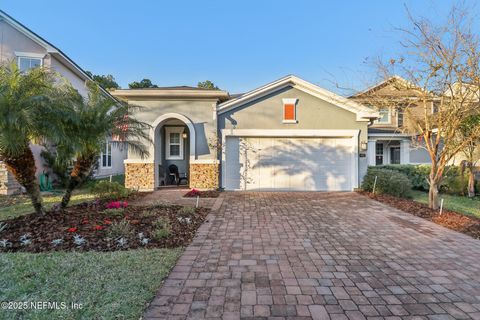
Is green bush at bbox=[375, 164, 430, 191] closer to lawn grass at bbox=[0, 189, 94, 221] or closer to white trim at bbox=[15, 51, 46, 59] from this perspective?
lawn grass at bbox=[0, 189, 94, 221]

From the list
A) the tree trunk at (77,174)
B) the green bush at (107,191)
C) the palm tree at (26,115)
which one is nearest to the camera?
the palm tree at (26,115)

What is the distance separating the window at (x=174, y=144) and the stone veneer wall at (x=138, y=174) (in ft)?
9.20

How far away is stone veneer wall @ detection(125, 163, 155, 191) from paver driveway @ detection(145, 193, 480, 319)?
18.5ft

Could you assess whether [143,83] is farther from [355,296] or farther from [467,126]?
[355,296]

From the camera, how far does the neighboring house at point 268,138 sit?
1098cm

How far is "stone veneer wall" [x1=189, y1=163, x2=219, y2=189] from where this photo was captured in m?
11.0

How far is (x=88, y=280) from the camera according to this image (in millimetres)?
3172

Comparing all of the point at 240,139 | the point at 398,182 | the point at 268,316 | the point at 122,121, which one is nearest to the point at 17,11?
the point at 122,121

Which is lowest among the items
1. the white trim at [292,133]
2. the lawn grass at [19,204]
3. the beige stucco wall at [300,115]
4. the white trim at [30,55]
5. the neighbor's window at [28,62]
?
the lawn grass at [19,204]

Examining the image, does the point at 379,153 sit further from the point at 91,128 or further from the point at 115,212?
the point at 91,128

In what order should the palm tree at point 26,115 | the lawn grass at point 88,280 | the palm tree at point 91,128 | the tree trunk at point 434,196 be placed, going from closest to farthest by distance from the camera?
the lawn grass at point 88,280 < the palm tree at point 26,115 < the palm tree at point 91,128 < the tree trunk at point 434,196

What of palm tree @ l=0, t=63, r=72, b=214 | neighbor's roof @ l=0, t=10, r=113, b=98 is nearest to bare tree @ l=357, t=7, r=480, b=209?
palm tree @ l=0, t=63, r=72, b=214

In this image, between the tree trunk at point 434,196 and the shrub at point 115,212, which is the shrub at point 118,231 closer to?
the shrub at point 115,212

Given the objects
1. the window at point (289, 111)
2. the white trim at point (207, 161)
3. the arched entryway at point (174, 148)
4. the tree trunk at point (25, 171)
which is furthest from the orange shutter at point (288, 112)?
the tree trunk at point (25, 171)
